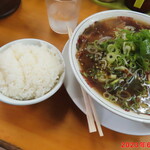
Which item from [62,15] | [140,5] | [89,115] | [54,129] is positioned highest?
[140,5]

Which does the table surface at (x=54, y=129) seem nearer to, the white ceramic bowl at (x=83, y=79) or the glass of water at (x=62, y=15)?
the white ceramic bowl at (x=83, y=79)

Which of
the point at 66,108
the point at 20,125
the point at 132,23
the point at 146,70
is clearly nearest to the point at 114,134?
the point at 66,108

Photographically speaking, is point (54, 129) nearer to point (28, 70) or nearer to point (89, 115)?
point (89, 115)

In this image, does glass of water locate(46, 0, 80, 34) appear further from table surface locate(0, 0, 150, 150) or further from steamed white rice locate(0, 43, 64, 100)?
table surface locate(0, 0, 150, 150)

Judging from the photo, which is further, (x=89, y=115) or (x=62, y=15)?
(x=62, y=15)

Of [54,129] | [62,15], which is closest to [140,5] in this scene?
[62,15]

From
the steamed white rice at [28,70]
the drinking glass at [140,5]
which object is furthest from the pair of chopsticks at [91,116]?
the drinking glass at [140,5]
